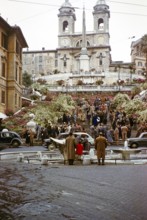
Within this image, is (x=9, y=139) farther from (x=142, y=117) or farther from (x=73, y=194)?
(x=73, y=194)

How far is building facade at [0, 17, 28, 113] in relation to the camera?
1678 inches

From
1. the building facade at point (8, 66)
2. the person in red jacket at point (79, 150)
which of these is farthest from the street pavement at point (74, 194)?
the building facade at point (8, 66)

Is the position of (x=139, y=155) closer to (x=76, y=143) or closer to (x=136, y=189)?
(x=76, y=143)

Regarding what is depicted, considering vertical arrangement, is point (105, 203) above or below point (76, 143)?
below

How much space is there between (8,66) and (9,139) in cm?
1681

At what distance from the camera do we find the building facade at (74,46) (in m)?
115

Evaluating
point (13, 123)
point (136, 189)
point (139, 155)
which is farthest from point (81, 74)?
point (136, 189)

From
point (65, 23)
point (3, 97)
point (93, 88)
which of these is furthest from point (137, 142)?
point (65, 23)

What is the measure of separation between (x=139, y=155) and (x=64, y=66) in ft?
318

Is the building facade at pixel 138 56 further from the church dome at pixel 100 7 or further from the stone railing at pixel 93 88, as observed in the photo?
the stone railing at pixel 93 88

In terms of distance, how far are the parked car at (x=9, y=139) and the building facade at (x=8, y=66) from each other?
43.5 ft

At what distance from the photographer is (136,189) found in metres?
11.7

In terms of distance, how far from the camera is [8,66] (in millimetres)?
44625

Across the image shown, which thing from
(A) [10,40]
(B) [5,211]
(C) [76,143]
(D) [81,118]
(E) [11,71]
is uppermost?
(A) [10,40]
